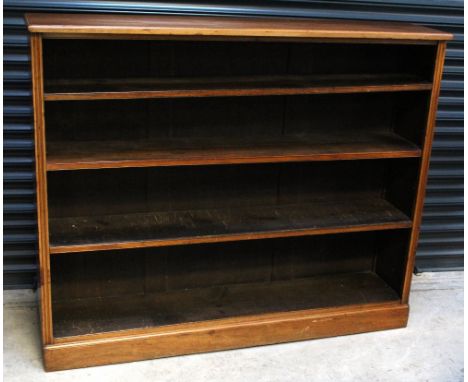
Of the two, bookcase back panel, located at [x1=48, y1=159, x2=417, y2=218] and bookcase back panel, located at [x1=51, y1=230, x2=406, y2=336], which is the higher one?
bookcase back panel, located at [x1=48, y1=159, x2=417, y2=218]

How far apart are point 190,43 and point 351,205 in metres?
1.02

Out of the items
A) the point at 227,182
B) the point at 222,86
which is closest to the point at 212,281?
the point at 227,182

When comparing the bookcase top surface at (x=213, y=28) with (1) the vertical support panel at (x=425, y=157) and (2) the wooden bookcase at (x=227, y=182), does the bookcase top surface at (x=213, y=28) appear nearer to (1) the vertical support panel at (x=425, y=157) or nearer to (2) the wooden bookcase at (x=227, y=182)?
(2) the wooden bookcase at (x=227, y=182)

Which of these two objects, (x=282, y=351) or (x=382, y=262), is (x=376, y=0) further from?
(x=282, y=351)

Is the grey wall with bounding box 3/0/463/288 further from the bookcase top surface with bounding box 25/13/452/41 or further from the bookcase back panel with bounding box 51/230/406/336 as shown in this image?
the bookcase back panel with bounding box 51/230/406/336

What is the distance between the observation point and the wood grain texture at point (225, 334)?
2881 millimetres

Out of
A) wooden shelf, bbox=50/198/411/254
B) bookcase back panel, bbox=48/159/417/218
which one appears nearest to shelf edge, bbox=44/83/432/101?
bookcase back panel, bbox=48/159/417/218

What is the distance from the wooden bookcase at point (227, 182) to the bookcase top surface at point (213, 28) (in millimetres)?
11

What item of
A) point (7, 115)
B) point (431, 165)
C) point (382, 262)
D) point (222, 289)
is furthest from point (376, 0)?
point (7, 115)

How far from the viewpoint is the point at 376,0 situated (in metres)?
3.34

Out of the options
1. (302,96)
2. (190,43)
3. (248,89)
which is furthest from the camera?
(302,96)

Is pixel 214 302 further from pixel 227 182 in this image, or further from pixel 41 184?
pixel 41 184

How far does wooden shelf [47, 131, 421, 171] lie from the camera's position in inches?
107

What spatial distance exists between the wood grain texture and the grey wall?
65cm
